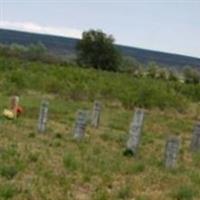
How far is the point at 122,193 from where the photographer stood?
9078 millimetres

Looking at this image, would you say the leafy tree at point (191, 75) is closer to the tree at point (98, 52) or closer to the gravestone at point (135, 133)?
the tree at point (98, 52)

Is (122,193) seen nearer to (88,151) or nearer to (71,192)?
(71,192)

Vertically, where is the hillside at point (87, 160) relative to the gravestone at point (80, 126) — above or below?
below

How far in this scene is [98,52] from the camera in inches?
2425

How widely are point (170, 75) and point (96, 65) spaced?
700 cm

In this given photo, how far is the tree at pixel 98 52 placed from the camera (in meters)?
61.6

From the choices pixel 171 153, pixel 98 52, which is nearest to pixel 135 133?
pixel 171 153

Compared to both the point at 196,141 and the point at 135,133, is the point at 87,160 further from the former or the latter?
the point at 196,141

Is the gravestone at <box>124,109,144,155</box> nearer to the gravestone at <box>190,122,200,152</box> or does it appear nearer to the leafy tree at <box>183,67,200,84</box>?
the gravestone at <box>190,122,200,152</box>

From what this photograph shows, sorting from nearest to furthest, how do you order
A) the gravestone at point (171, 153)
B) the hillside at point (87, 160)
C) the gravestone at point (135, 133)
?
1. the hillside at point (87, 160)
2. the gravestone at point (171, 153)
3. the gravestone at point (135, 133)

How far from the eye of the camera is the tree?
61.6m

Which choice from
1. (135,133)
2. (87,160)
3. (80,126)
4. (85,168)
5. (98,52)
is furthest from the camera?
(98,52)

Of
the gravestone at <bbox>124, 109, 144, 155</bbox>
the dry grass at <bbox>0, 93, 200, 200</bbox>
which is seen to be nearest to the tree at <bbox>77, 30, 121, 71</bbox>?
the dry grass at <bbox>0, 93, 200, 200</bbox>

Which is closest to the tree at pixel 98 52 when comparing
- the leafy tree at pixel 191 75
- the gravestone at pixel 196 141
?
the leafy tree at pixel 191 75
